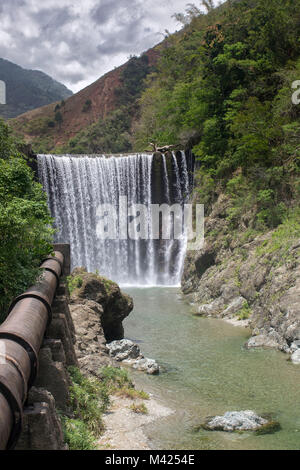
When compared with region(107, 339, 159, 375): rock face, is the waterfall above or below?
above

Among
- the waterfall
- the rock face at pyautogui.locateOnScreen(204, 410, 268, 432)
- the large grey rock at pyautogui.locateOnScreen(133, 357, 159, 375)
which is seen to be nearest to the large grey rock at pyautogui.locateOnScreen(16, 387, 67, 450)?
the rock face at pyautogui.locateOnScreen(204, 410, 268, 432)

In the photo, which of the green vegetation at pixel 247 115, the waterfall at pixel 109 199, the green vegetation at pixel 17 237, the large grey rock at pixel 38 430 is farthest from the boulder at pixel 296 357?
the waterfall at pixel 109 199

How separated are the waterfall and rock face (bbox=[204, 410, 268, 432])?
1966 centimetres

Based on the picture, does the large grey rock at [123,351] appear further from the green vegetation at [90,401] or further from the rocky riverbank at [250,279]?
the rocky riverbank at [250,279]

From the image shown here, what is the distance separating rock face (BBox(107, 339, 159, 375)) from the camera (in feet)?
35.6

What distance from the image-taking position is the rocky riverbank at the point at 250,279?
12.6 metres

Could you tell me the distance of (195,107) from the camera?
2750 cm

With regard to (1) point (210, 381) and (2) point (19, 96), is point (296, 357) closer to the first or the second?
(1) point (210, 381)

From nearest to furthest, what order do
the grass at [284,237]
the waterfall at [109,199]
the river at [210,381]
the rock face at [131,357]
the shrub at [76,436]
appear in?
the shrub at [76,436] → the river at [210,381] → the rock face at [131,357] → the grass at [284,237] → the waterfall at [109,199]

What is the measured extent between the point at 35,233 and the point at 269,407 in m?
5.42

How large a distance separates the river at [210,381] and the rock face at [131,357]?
26 centimetres

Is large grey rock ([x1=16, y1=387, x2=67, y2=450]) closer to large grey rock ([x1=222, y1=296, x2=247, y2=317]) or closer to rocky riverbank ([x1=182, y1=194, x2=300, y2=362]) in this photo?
rocky riverbank ([x1=182, y1=194, x2=300, y2=362])

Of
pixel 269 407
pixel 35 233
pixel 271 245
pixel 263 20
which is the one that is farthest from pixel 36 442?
pixel 263 20

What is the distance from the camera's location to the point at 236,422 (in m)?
7.35
